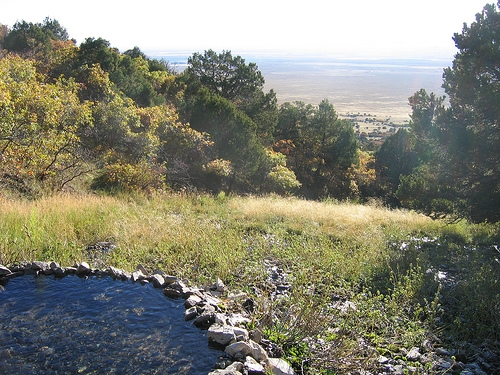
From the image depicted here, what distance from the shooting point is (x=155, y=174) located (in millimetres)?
14477

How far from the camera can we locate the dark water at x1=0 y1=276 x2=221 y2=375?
154 inches

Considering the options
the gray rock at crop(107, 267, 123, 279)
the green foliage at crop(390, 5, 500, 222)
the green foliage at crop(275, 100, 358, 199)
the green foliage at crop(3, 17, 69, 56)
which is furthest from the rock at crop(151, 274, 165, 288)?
the green foliage at crop(3, 17, 69, 56)

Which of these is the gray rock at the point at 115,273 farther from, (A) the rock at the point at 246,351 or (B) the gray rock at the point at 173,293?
(A) the rock at the point at 246,351

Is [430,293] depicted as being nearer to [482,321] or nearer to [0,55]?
[482,321]

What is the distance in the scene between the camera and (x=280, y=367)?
3.88m

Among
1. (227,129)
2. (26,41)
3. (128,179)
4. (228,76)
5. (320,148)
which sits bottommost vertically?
(320,148)

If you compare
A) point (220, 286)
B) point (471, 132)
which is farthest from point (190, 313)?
point (471, 132)

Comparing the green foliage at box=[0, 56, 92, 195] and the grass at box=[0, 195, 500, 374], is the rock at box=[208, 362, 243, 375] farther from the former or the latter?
the green foliage at box=[0, 56, 92, 195]

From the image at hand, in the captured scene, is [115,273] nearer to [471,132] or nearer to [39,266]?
[39,266]

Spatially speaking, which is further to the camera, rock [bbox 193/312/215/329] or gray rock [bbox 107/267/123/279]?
gray rock [bbox 107/267/123/279]

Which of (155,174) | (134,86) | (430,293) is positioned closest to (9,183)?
(155,174)

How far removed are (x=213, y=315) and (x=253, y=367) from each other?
3.65ft

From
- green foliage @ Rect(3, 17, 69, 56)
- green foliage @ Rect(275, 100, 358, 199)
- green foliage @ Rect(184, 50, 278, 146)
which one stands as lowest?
green foliage @ Rect(275, 100, 358, 199)

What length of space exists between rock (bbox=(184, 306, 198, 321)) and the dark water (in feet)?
0.26
